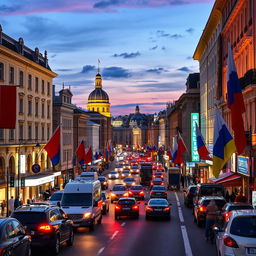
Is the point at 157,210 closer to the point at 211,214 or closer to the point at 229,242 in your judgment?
the point at 211,214

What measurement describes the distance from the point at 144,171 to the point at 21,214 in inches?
2273

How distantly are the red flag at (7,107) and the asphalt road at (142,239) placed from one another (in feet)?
19.5

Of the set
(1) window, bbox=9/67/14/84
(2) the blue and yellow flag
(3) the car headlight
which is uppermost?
(1) window, bbox=9/67/14/84

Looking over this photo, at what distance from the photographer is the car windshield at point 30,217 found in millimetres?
18523

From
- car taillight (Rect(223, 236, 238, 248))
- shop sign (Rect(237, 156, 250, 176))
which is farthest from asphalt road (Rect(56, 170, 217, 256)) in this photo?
car taillight (Rect(223, 236, 238, 248))

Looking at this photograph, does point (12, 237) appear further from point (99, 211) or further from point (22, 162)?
point (22, 162)

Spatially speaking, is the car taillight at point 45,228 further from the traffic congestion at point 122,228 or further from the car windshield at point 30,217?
the car windshield at point 30,217

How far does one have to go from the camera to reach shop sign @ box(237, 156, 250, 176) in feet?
121

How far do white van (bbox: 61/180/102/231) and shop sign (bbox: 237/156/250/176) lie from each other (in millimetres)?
11339

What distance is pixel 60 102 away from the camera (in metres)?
81.8

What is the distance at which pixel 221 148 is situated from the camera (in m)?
27.5

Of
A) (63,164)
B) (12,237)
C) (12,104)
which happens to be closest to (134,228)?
(12,104)

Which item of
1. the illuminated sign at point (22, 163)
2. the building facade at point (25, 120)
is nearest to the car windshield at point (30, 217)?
the building facade at point (25, 120)

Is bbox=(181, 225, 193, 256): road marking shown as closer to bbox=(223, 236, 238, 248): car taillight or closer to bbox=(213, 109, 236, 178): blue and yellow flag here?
bbox=(213, 109, 236, 178): blue and yellow flag
